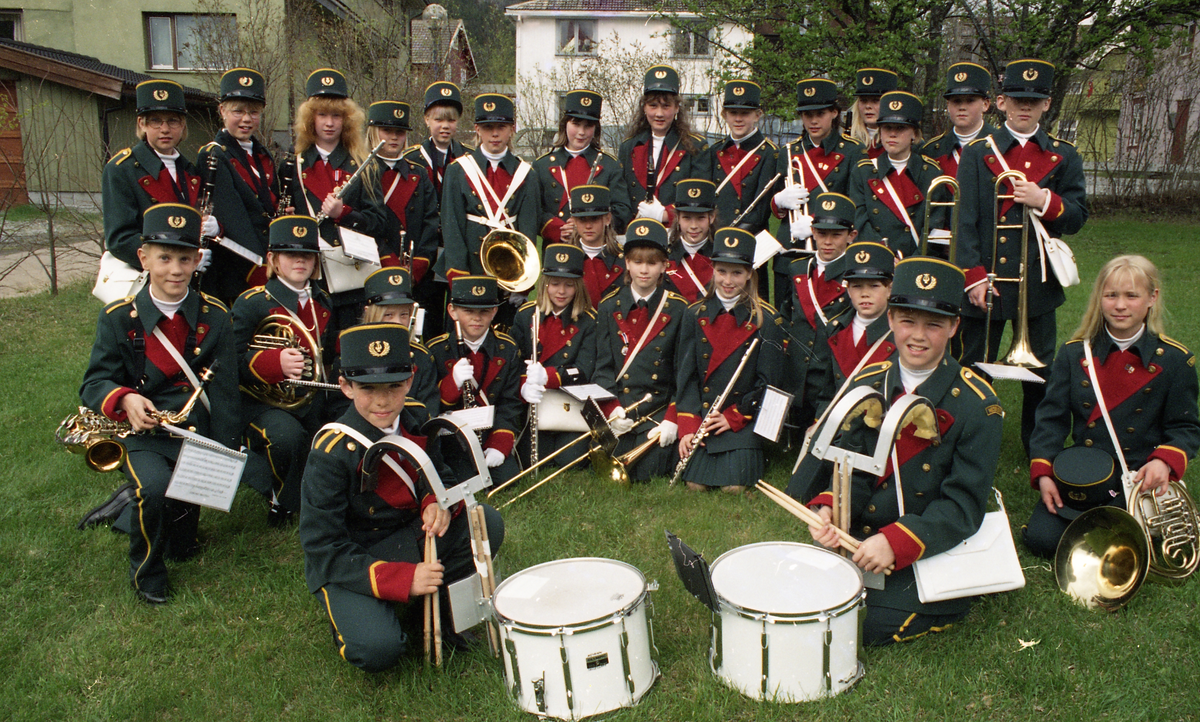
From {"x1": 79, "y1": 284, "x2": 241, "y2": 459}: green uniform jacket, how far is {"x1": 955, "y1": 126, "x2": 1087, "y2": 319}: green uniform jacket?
15.4ft

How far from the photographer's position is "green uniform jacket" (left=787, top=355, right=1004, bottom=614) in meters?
3.76

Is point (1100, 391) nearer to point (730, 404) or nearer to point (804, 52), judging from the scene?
point (730, 404)

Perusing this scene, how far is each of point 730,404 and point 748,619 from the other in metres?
2.98

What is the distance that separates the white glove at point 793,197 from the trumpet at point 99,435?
4.60 metres

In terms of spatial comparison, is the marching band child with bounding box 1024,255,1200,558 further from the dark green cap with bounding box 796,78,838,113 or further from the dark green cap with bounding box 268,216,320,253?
the dark green cap with bounding box 268,216,320,253

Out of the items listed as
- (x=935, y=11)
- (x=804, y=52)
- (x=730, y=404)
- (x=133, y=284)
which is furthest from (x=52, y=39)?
(x=730, y=404)

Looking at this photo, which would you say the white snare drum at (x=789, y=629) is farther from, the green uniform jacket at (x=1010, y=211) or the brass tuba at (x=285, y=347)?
the green uniform jacket at (x=1010, y=211)

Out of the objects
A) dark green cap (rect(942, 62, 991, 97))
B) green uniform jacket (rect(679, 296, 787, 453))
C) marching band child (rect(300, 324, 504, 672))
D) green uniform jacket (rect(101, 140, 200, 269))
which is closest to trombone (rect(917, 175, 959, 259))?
dark green cap (rect(942, 62, 991, 97))

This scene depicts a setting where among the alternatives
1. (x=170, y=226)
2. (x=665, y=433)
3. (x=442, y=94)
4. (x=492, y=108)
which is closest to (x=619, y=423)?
(x=665, y=433)

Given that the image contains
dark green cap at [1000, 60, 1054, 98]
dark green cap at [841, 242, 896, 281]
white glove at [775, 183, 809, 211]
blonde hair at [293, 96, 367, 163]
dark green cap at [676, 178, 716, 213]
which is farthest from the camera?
white glove at [775, 183, 809, 211]

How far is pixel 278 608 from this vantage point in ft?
14.7

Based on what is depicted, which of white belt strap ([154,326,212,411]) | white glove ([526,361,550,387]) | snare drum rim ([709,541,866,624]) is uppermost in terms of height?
white belt strap ([154,326,212,411])

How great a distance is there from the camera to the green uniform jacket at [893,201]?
636 centimetres

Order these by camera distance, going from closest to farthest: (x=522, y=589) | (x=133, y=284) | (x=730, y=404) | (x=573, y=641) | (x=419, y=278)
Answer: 1. (x=573, y=641)
2. (x=522, y=589)
3. (x=133, y=284)
4. (x=730, y=404)
5. (x=419, y=278)
